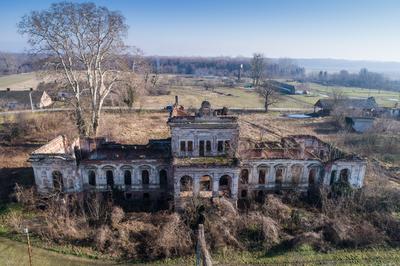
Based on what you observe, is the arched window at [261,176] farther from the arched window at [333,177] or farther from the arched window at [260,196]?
the arched window at [333,177]

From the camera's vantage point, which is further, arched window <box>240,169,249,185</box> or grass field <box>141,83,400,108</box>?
grass field <box>141,83,400,108</box>

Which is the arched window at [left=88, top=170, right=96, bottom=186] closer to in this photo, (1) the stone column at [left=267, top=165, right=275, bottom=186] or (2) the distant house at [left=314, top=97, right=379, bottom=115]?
(1) the stone column at [left=267, top=165, right=275, bottom=186]

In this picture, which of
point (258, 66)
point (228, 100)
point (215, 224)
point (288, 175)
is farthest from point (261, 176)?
point (258, 66)

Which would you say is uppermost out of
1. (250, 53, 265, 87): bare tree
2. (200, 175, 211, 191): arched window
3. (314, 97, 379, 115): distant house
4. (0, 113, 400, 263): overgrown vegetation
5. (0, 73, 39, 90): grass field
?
(250, 53, 265, 87): bare tree

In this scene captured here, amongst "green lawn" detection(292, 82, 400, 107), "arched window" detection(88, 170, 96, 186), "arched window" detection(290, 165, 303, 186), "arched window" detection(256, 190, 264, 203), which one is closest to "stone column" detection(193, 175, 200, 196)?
"arched window" detection(256, 190, 264, 203)

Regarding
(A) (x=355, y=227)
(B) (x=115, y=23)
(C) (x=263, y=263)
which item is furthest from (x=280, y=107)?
(C) (x=263, y=263)

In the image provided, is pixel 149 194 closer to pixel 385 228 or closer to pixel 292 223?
pixel 292 223

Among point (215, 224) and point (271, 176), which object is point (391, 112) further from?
point (215, 224)
